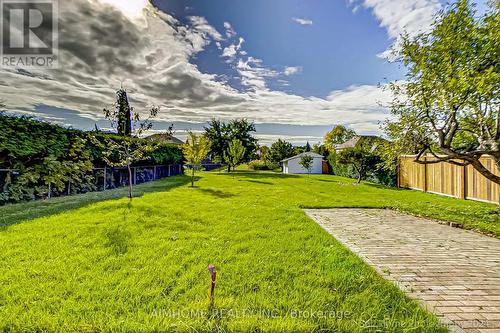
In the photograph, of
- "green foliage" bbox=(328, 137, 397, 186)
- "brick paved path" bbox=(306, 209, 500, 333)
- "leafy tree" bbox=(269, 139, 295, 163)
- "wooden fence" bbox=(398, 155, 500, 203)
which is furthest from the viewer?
"leafy tree" bbox=(269, 139, 295, 163)

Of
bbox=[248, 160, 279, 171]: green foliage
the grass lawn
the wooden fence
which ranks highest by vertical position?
bbox=[248, 160, 279, 171]: green foliage

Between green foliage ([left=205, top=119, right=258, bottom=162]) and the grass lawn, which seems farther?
green foliage ([left=205, top=119, right=258, bottom=162])

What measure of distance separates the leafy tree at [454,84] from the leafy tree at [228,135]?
84.3 feet

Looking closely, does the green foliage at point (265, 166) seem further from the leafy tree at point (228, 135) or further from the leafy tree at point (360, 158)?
the leafy tree at point (360, 158)

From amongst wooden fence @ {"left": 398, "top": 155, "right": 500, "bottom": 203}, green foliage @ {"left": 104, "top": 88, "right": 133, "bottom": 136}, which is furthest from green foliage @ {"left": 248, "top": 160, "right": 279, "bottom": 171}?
green foliage @ {"left": 104, "top": 88, "right": 133, "bottom": 136}

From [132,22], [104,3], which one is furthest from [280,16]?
[104,3]

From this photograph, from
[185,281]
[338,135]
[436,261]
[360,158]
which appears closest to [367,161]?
[360,158]

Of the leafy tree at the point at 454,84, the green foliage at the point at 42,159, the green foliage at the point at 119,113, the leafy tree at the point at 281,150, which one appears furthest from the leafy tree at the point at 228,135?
the leafy tree at the point at 454,84

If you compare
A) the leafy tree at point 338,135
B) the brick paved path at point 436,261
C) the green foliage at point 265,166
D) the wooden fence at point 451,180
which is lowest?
the brick paved path at point 436,261

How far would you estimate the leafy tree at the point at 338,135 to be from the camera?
170 ft

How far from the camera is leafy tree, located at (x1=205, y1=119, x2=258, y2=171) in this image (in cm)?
3303

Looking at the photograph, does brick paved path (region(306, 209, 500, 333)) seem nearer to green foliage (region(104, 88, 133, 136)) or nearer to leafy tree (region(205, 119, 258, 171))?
green foliage (region(104, 88, 133, 136))

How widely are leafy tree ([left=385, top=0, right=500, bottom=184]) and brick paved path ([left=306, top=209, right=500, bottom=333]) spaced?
326 cm
